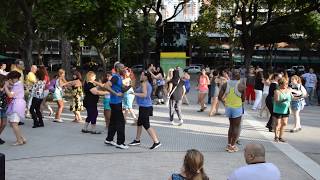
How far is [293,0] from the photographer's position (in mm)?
34344

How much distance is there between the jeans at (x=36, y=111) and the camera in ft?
42.0

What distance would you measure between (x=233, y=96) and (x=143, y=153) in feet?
6.88

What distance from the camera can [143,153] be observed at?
991 cm

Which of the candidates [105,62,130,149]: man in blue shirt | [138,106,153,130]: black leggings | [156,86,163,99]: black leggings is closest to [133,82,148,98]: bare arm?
[138,106,153,130]: black leggings

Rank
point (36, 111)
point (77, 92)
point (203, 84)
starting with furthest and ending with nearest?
point (203, 84) → point (77, 92) → point (36, 111)

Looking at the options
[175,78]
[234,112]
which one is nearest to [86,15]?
[175,78]

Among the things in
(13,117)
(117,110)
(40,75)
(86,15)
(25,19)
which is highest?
(25,19)

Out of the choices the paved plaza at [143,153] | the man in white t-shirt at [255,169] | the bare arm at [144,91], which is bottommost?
the paved plaza at [143,153]

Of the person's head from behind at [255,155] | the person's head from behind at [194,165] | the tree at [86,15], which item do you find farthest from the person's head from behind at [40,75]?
the person's head from behind at [255,155]

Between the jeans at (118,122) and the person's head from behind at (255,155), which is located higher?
the person's head from behind at (255,155)

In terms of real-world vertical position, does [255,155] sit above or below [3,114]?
above

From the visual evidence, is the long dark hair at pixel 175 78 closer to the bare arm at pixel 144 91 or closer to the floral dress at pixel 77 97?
the floral dress at pixel 77 97

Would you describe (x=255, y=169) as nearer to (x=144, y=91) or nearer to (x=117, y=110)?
(x=144, y=91)

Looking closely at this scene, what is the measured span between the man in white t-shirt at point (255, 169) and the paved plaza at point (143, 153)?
349 cm
